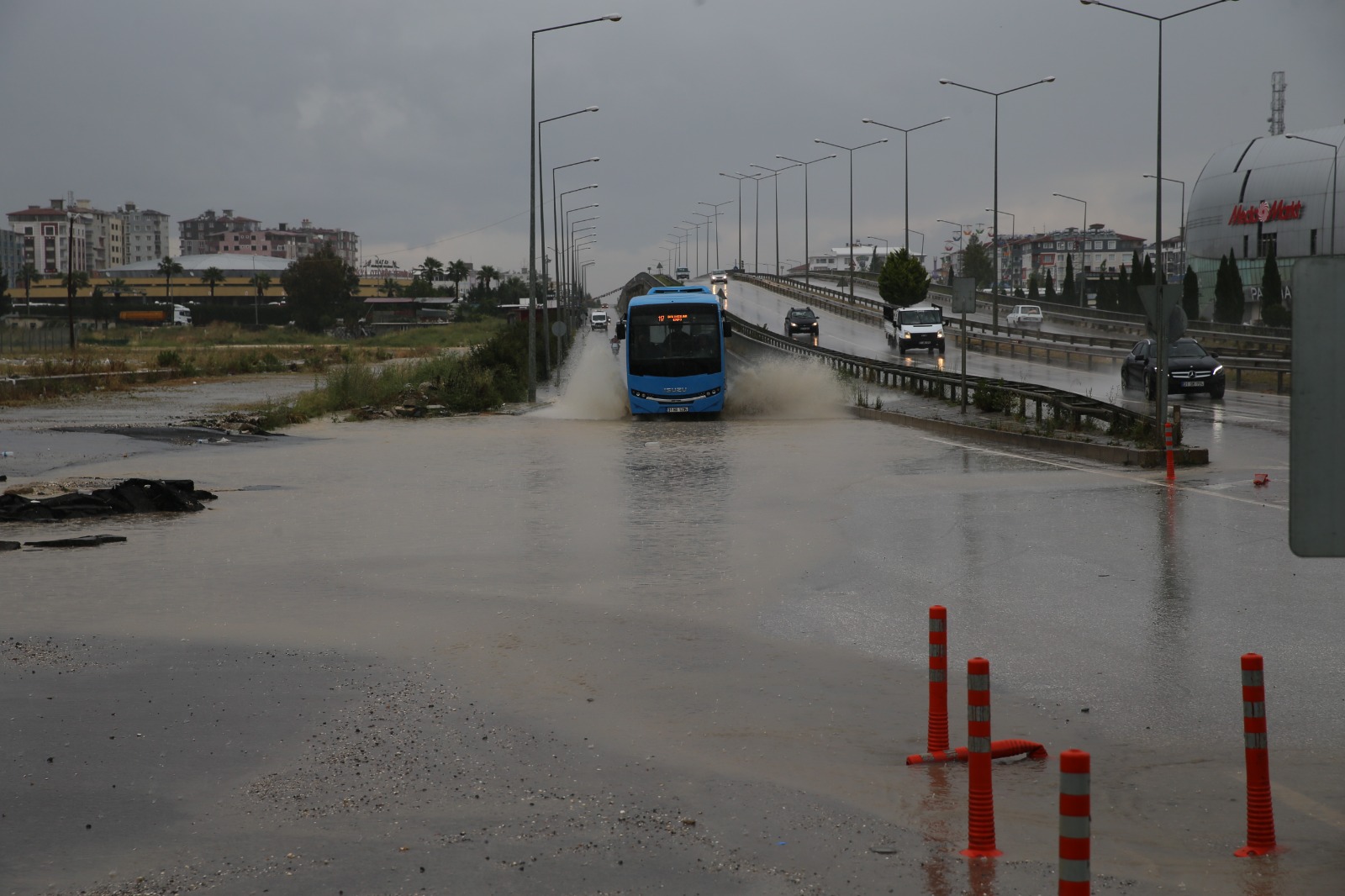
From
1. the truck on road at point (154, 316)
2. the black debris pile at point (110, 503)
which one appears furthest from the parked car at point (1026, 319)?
the truck on road at point (154, 316)

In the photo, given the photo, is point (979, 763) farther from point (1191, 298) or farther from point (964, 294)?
point (1191, 298)

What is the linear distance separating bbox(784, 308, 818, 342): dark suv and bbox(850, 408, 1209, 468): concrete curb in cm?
4144

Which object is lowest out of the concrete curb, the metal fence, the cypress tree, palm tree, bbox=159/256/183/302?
the concrete curb

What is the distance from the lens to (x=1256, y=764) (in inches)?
209

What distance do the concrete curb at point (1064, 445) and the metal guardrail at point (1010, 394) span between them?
94 centimetres

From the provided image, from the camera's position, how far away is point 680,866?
5.32 metres

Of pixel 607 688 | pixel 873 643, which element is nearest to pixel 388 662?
pixel 607 688

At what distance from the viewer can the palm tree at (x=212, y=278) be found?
179m

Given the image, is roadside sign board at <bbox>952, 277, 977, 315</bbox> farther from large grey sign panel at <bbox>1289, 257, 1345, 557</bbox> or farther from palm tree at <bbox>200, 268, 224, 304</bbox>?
palm tree at <bbox>200, 268, 224, 304</bbox>

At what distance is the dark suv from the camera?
73.9 meters

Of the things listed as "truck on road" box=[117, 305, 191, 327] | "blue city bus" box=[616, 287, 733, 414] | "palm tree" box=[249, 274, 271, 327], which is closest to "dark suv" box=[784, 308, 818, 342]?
"blue city bus" box=[616, 287, 733, 414]

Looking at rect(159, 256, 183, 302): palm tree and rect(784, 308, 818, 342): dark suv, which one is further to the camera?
rect(159, 256, 183, 302): palm tree

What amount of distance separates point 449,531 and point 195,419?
19537 mm

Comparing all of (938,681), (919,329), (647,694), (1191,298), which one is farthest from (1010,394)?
(1191,298)
